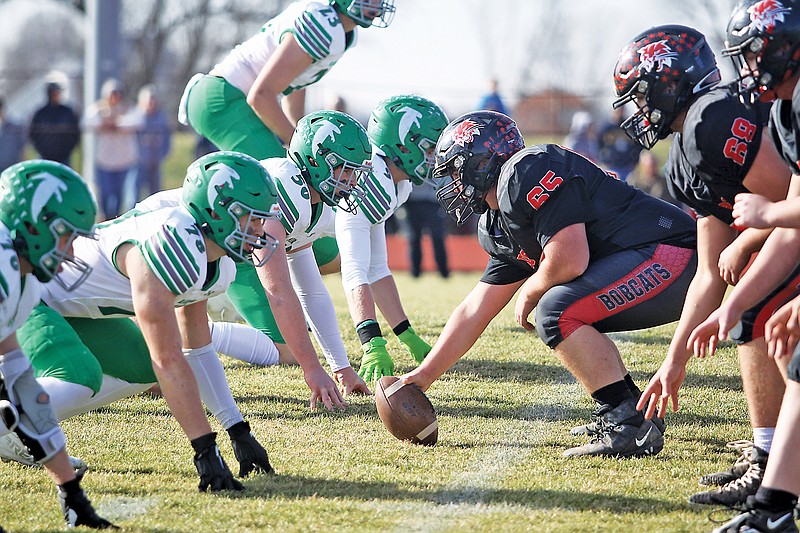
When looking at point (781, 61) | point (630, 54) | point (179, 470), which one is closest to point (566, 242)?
point (630, 54)

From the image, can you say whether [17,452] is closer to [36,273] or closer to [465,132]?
[36,273]

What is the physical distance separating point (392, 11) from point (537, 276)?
2.30 meters

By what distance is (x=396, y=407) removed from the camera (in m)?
4.22

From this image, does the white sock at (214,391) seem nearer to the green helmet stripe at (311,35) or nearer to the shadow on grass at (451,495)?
the shadow on grass at (451,495)

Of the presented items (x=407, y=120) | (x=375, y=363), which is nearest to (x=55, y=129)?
(x=407, y=120)

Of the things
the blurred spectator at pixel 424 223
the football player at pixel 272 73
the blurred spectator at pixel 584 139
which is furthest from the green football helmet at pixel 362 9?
the blurred spectator at pixel 584 139

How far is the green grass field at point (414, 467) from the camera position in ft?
10.8

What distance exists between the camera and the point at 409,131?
5379 mm

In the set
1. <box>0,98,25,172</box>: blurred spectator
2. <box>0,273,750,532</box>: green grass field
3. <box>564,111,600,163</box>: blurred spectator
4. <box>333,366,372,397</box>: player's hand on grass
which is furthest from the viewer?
<box>0,98,25,172</box>: blurred spectator

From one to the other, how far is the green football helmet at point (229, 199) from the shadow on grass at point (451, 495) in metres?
0.81

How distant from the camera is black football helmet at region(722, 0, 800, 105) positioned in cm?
309

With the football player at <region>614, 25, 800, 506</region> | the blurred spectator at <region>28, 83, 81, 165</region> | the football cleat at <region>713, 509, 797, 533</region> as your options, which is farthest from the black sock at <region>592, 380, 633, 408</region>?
the blurred spectator at <region>28, 83, 81, 165</region>

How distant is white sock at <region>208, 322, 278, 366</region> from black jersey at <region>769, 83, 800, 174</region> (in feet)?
10.2

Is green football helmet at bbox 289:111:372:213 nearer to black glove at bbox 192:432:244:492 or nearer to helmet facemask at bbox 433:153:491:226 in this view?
helmet facemask at bbox 433:153:491:226
